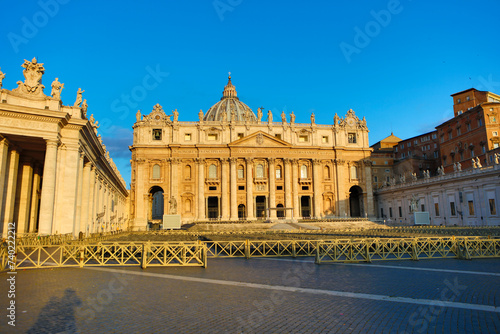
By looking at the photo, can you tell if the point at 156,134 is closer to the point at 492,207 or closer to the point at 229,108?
the point at 229,108

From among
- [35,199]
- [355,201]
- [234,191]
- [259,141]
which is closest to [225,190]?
[234,191]

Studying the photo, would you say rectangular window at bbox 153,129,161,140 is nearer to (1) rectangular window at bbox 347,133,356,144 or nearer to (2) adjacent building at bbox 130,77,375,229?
(2) adjacent building at bbox 130,77,375,229

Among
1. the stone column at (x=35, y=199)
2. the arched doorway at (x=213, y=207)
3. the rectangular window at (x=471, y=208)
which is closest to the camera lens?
the stone column at (x=35, y=199)

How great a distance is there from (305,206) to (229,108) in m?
41.0

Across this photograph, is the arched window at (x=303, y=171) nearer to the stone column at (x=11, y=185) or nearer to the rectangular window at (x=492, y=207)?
the rectangular window at (x=492, y=207)

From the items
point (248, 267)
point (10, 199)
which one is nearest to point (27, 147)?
point (10, 199)

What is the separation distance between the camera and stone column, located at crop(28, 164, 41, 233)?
28.9 metres

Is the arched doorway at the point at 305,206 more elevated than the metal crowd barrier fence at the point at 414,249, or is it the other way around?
the arched doorway at the point at 305,206

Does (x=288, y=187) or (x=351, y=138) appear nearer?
(x=288, y=187)

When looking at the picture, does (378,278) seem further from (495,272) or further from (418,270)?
(495,272)

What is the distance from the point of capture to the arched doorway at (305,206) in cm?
6601

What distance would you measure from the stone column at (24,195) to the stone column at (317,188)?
46479 mm

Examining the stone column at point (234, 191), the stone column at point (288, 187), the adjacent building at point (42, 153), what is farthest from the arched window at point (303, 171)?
the adjacent building at point (42, 153)

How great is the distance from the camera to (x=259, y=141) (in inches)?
2445
